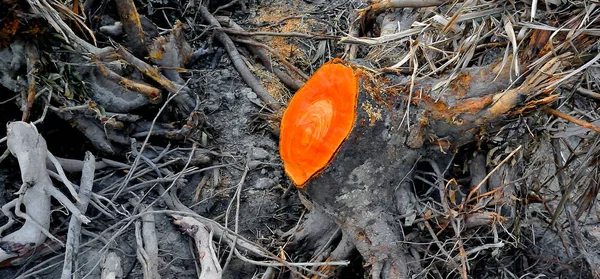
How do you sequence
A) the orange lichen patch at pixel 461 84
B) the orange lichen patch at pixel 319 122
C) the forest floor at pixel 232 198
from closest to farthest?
1. the orange lichen patch at pixel 319 122
2. the orange lichen patch at pixel 461 84
3. the forest floor at pixel 232 198

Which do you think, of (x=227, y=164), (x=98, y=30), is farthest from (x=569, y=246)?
(x=98, y=30)

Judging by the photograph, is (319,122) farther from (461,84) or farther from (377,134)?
(461,84)

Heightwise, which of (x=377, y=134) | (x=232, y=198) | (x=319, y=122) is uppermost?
(x=319, y=122)

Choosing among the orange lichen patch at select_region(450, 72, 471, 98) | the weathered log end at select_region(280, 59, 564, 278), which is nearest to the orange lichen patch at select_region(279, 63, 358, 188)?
the weathered log end at select_region(280, 59, 564, 278)

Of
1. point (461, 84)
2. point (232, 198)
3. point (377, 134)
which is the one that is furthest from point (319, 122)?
point (232, 198)

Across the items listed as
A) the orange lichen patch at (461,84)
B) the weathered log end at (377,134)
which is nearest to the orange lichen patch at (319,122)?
the weathered log end at (377,134)

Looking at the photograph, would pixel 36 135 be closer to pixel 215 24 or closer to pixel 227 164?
pixel 227 164

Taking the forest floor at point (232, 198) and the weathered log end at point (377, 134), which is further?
the forest floor at point (232, 198)

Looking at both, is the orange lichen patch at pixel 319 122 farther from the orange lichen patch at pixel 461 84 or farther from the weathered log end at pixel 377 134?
the orange lichen patch at pixel 461 84
